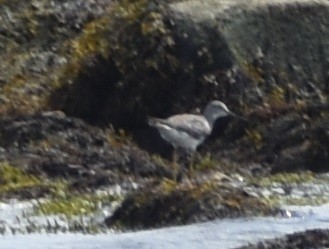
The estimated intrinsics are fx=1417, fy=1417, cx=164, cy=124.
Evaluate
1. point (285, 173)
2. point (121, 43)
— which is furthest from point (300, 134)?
point (121, 43)

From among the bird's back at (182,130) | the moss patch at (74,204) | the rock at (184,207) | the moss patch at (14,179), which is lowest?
the moss patch at (14,179)

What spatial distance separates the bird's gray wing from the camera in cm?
1097

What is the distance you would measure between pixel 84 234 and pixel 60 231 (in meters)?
0.19

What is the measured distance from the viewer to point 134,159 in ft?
35.8

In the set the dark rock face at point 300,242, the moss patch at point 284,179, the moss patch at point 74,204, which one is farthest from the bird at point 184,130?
the dark rock face at point 300,242

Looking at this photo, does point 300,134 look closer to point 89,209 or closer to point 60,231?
point 89,209

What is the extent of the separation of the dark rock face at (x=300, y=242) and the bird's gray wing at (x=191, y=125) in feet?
9.85

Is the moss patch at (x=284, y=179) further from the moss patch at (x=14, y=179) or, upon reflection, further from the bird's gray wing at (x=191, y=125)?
the moss patch at (x=14, y=179)

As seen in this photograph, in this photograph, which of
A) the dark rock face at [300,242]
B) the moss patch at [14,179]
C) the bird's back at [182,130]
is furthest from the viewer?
the bird's back at [182,130]

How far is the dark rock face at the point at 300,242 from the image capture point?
786 cm

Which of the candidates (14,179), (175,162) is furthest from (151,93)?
(14,179)

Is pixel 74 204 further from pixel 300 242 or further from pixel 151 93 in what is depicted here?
pixel 151 93

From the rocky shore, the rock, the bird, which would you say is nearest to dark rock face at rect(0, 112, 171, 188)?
the rocky shore

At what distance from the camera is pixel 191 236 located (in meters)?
8.30
